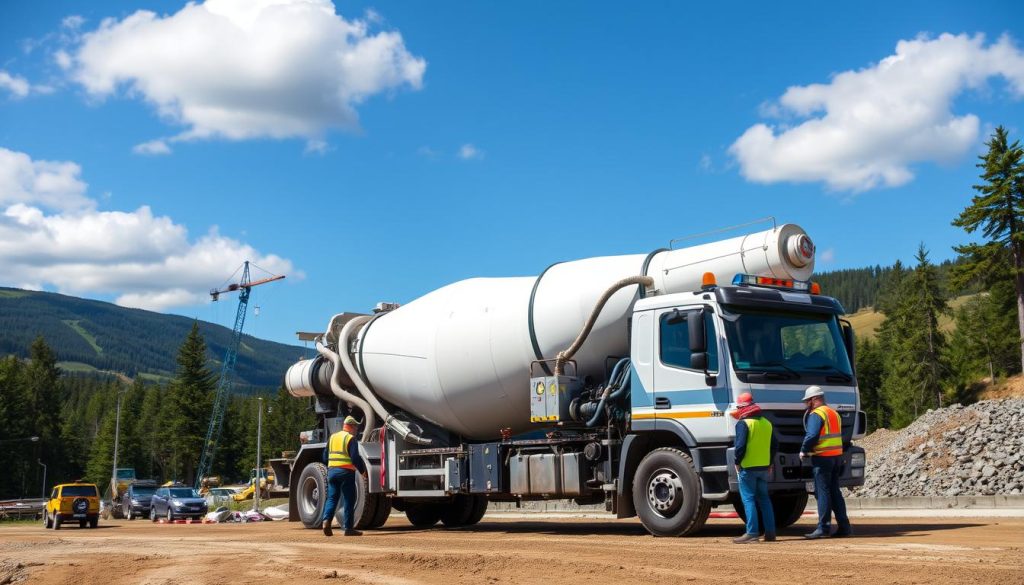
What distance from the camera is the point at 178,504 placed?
39531 mm

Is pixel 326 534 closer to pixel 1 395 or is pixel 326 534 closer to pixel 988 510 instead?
pixel 988 510

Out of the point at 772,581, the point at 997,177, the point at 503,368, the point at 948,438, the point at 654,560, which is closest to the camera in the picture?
the point at 772,581

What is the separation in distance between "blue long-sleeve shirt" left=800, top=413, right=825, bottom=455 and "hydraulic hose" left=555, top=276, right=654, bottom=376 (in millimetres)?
3052

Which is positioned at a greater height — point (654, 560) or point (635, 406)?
point (635, 406)

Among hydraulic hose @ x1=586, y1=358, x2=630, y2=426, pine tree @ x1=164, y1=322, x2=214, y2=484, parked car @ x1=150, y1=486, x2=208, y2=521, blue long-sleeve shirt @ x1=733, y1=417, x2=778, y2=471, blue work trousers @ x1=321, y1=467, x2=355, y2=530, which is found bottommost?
parked car @ x1=150, y1=486, x2=208, y2=521

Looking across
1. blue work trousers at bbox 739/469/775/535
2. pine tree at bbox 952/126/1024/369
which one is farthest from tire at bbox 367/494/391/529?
pine tree at bbox 952/126/1024/369

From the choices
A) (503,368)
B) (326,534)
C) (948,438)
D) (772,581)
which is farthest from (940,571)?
(948,438)

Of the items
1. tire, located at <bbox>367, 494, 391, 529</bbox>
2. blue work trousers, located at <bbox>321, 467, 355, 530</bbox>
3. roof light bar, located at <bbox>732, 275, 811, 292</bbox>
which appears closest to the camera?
roof light bar, located at <bbox>732, 275, 811, 292</bbox>

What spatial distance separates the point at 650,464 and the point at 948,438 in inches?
839

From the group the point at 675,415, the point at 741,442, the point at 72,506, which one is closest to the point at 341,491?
the point at 675,415

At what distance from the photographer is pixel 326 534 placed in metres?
15.9

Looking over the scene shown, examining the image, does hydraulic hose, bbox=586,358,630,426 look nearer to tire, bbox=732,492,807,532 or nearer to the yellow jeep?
tire, bbox=732,492,807,532

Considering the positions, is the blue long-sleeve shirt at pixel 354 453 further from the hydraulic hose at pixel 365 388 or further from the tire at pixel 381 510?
the tire at pixel 381 510

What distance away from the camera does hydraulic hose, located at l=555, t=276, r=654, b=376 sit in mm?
13773
